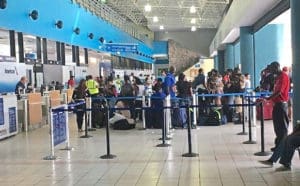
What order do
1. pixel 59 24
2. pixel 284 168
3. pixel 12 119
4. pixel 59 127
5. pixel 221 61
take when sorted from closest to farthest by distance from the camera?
pixel 284 168, pixel 59 127, pixel 12 119, pixel 59 24, pixel 221 61

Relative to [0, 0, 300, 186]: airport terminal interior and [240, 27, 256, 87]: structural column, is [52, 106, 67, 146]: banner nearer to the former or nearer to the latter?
[0, 0, 300, 186]: airport terminal interior

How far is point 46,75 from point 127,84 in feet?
15.7

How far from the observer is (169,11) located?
40.2 m

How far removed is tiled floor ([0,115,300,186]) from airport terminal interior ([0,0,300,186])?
2 cm

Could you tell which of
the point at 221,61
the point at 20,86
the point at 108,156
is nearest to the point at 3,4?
the point at 20,86

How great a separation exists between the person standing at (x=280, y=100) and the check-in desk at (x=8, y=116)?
7.03m

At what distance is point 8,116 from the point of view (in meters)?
13.1

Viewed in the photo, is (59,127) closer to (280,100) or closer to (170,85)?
(280,100)

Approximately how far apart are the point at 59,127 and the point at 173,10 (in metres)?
30.6

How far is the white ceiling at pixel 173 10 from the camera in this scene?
3534 centimetres

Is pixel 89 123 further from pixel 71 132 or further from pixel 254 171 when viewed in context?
pixel 254 171

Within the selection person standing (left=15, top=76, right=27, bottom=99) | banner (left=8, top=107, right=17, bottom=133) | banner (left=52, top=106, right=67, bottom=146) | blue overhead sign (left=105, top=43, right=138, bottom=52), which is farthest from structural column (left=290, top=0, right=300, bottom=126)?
blue overhead sign (left=105, top=43, right=138, bottom=52)

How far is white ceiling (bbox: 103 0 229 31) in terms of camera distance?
116 feet

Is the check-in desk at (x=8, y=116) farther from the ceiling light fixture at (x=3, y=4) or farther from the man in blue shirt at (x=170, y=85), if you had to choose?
the man in blue shirt at (x=170, y=85)
